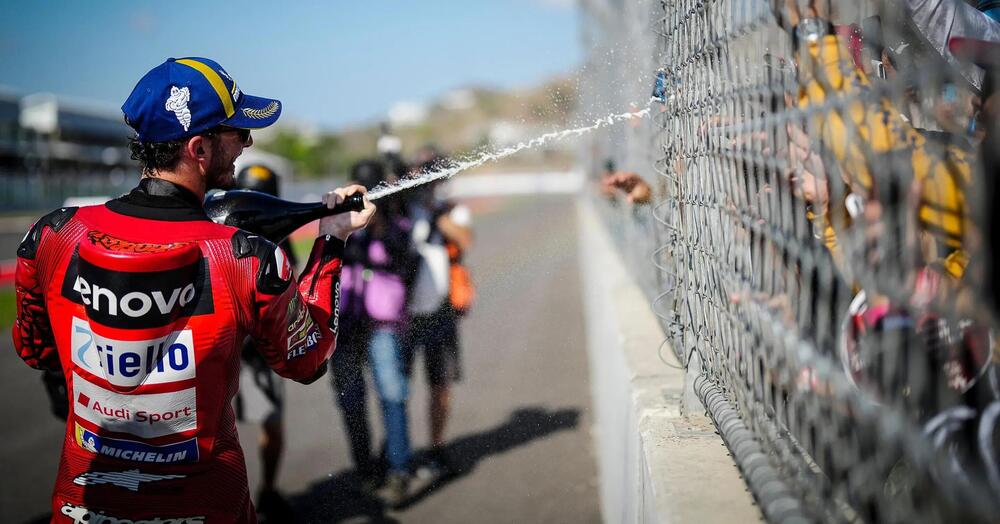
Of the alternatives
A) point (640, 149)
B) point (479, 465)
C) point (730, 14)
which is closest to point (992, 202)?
point (730, 14)

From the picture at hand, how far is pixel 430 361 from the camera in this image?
4500mm

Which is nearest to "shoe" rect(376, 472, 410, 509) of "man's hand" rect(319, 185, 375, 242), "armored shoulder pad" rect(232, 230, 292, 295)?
"man's hand" rect(319, 185, 375, 242)

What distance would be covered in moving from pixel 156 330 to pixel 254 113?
0.69 m

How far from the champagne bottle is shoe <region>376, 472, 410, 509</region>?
6.41 feet

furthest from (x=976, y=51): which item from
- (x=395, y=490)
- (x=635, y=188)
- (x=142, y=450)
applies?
(x=395, y=490)

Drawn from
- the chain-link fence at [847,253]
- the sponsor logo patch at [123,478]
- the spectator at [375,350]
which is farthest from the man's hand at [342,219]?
the spectator at [375,350]

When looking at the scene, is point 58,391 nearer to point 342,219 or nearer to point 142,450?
point 142,450

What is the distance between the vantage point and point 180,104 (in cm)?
188

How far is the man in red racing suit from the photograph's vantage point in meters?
1.74

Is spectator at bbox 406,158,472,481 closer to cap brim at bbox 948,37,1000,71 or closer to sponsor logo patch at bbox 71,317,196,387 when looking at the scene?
sponsor logo patch at bbox 71,317,196,387

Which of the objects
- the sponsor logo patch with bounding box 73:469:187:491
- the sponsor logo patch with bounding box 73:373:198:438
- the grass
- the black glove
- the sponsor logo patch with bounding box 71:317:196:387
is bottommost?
the grass

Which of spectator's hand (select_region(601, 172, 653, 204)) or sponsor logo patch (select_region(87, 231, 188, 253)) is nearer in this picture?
sponsor logo patch (select_region(87, 231, 188, 253))

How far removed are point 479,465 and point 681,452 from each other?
2.75 meters

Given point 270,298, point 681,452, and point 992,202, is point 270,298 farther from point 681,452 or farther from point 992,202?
point 992,202
